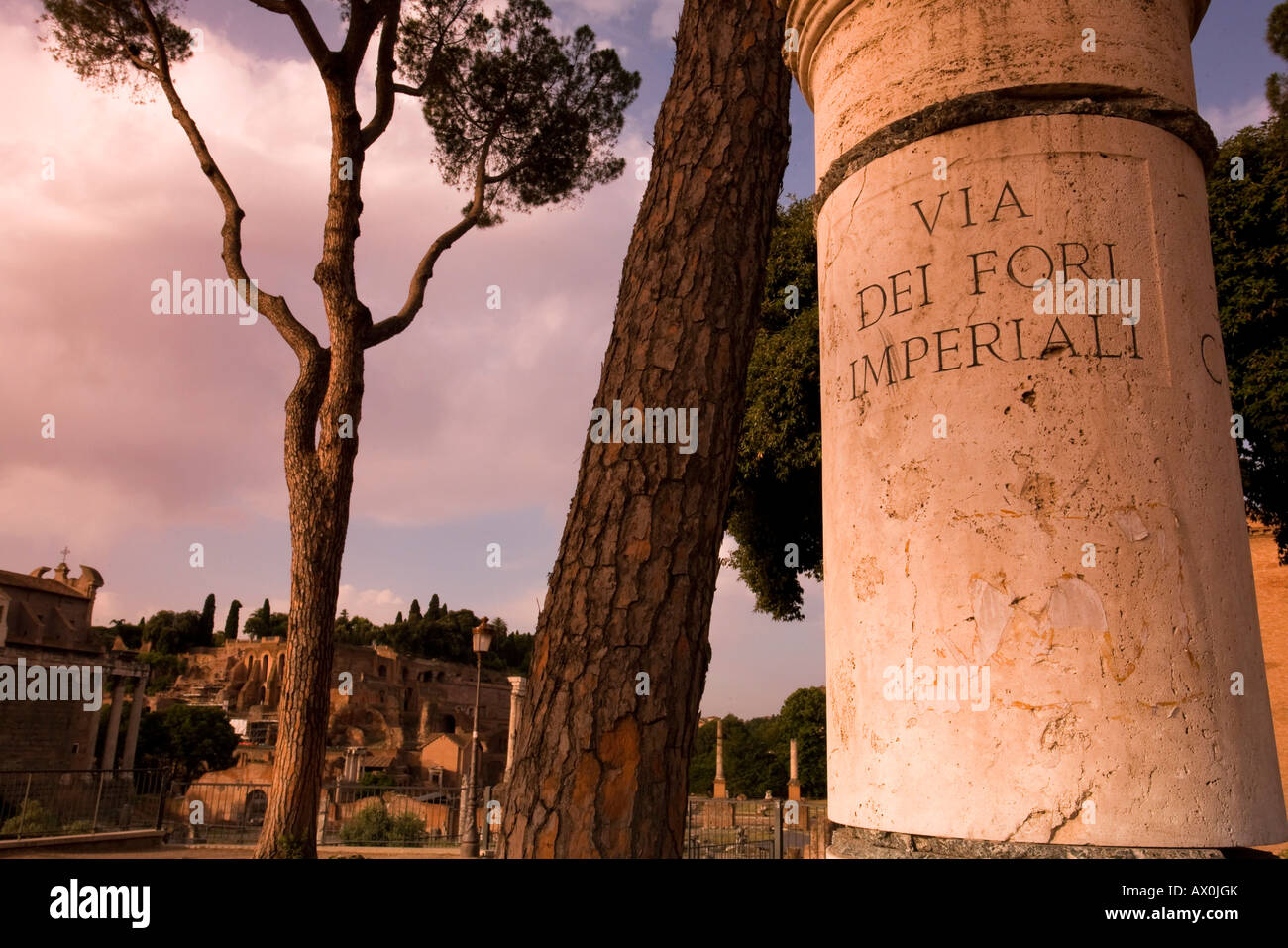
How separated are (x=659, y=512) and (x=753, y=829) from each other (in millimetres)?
12991

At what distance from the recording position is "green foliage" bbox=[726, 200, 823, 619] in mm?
10492

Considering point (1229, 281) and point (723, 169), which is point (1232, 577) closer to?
point (723, 169)

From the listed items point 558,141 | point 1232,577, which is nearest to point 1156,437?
point 1232,577

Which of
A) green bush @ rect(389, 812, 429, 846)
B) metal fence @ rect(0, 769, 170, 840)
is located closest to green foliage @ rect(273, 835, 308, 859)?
metal fence @ rect(0, 769, 170, 840)

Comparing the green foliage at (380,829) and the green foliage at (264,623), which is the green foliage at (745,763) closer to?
the green foliage at (380,829)

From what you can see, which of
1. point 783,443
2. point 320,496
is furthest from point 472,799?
point 783,443

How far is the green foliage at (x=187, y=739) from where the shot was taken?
145ft

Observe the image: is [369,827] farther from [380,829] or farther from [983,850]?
[983,850]

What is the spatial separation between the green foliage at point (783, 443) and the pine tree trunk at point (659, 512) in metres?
7.22

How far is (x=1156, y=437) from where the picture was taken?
2.42 m

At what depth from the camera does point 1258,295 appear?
872 cm

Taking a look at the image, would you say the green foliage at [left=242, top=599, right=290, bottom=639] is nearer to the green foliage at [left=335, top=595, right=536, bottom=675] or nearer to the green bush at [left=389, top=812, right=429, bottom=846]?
the green foliage at [left=335, top=595, right=536, bottom=675]

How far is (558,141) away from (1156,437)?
1030 centimetres
